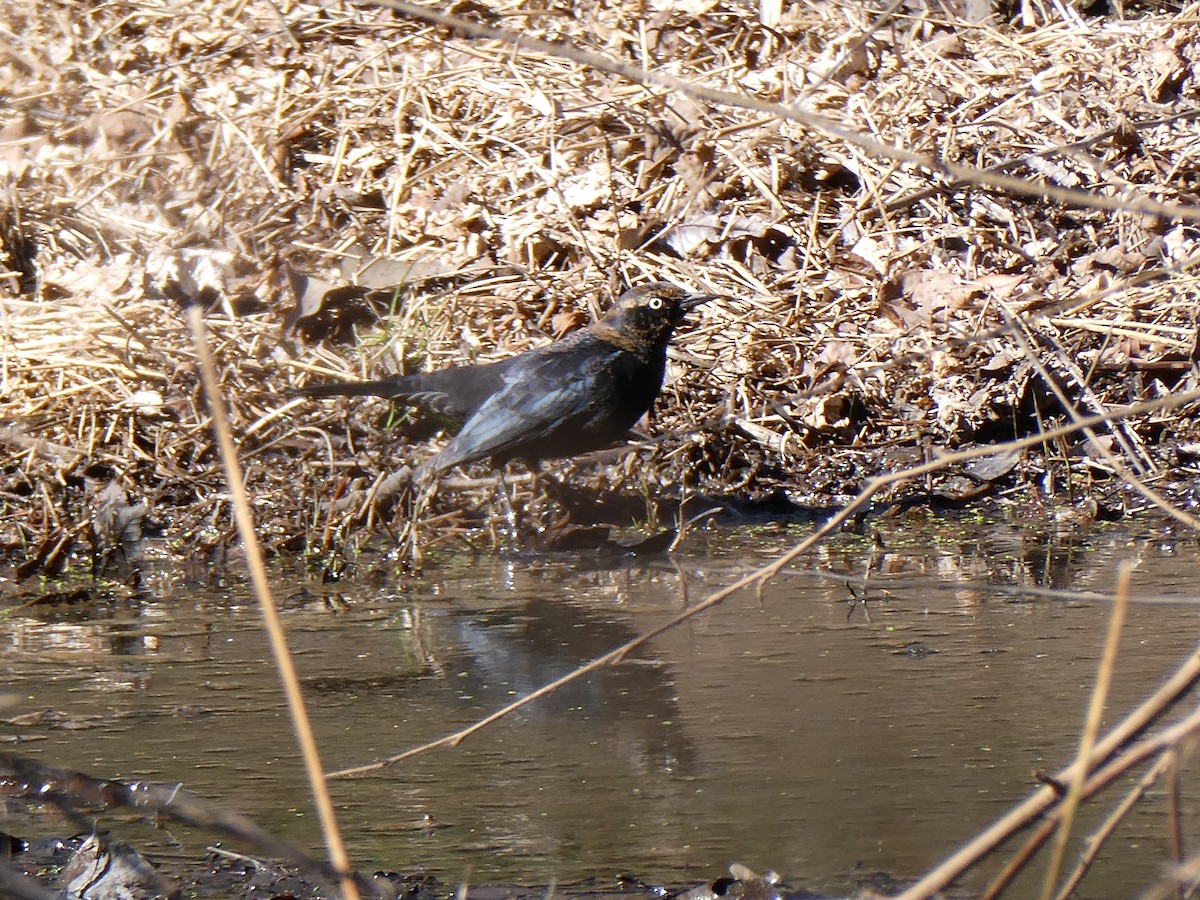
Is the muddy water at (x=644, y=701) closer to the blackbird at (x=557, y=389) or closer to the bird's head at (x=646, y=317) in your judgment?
the blackbird at (x=557, y=389)

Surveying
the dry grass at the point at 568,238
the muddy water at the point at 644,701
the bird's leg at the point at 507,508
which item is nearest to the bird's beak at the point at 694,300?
the dry grass at the point at 568,238

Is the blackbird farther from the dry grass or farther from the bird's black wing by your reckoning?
the dry grass

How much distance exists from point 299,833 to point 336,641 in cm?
134

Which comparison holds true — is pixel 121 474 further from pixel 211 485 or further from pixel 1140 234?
pixel 1140 234

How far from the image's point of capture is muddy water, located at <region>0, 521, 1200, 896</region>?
248 centimetres

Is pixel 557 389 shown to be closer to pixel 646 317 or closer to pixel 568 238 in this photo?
pixel 646 317

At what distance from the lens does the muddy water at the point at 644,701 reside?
8.13 feet

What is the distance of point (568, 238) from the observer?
673 centimetres

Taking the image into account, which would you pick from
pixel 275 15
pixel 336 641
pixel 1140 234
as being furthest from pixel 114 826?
pixel 275 15

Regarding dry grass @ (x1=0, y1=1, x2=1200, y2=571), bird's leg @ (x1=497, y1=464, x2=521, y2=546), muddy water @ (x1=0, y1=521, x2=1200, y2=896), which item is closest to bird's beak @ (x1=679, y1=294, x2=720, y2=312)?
dry grass @ (x1=0, y1=1, x2=1200, y2=571)

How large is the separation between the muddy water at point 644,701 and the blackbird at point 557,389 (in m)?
0.72

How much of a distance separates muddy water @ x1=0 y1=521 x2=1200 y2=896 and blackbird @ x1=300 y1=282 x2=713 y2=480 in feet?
2.38

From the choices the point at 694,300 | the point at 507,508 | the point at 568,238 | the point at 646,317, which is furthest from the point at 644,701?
the point at 568,238

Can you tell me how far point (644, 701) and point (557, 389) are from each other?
7.55 ft
